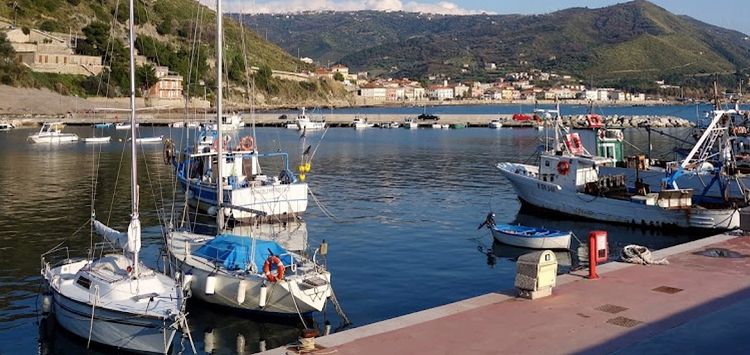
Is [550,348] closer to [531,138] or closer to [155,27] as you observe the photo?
[531,138]

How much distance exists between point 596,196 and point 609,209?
942 millimetres

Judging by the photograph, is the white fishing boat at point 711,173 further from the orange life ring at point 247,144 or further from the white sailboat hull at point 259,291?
the white sailboat hull at point 259,291

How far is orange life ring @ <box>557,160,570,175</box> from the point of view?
39.0 meters

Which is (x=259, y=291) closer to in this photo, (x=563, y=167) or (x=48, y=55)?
(x=563, y=167)

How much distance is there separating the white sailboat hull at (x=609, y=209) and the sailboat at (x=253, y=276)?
1940cm

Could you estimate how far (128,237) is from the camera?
61.4ft

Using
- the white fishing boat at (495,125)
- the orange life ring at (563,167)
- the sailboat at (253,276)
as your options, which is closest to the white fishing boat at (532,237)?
the orange life ring at (563,167)

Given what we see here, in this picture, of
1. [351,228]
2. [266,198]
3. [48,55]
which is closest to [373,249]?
[351,228]

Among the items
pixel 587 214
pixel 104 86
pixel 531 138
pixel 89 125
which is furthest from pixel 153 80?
pixel 587 214

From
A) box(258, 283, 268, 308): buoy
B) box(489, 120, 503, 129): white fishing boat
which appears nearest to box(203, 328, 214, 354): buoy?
box(258, 283, 268, 308): buoy

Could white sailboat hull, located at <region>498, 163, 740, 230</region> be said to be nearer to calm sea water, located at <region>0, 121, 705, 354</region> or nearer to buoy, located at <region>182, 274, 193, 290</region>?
calm sea water, located at <region>0, 121, 705, 354</region>

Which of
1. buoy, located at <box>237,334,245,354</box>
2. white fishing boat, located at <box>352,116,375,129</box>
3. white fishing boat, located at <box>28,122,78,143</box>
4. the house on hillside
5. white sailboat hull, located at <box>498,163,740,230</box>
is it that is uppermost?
the house on hillside

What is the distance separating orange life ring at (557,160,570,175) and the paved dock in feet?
64.0

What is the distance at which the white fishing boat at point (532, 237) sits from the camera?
30562mm
